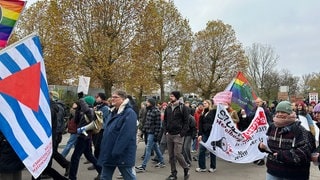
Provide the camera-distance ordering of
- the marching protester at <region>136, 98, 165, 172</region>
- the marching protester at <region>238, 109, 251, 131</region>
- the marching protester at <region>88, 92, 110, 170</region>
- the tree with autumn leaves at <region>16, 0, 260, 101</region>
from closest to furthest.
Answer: the marching protester at <region>88, 92, 110, 170</region>
the marching protester at <region>136, 98, 165, 172</region>
the marching protester at <region>238, 109, 251, 131</region>
the tree with autumn leaves at <region>16, 0, 260, 101</region>

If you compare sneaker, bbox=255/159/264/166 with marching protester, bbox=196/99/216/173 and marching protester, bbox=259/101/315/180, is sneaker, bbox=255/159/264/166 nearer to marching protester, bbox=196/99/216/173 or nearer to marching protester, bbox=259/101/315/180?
marching protester, bbox=196/99/216/173

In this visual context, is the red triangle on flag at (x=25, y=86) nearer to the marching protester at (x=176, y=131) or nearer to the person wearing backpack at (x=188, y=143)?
the marching protester at (x=176, y=131)

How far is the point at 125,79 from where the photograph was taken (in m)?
27.1

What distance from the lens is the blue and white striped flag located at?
3.87 meters

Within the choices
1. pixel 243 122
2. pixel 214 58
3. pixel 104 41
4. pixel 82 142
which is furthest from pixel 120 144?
pixel 214 58

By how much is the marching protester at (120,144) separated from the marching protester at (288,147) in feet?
5.96

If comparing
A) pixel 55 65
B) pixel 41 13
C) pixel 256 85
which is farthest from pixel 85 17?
pixel 256 85

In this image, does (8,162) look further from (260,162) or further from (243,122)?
(243,122)

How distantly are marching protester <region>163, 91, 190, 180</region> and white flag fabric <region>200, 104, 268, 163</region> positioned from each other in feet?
3.41

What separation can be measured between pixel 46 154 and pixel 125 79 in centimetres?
2291

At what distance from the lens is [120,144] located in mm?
5359

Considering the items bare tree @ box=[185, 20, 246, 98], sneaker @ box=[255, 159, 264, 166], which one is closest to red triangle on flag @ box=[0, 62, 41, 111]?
sneaker @ box=[255, 159, 264, 166]

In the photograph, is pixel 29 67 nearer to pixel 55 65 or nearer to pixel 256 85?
pixel 55 65

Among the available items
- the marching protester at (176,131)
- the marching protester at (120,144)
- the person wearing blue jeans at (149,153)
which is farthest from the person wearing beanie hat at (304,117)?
the person wearing blue jeans at (149,153)
